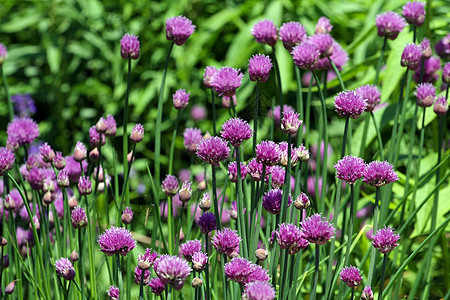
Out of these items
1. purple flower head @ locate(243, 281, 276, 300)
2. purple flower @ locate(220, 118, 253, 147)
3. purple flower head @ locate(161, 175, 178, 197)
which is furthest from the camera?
purple flower head @ locate(161, 175, 178, 197)

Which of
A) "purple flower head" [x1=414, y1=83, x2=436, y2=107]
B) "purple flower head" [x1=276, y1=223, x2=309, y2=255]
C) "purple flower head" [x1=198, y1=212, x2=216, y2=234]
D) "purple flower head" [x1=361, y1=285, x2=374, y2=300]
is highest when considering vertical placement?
"purple flower head" [x1=414, y1=83, x2=436, y2=107]

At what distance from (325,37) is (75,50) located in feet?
6.76

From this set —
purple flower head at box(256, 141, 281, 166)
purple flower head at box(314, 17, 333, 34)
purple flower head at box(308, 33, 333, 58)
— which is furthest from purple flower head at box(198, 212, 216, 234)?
purple flower head at box(314, 17, 333, 34)

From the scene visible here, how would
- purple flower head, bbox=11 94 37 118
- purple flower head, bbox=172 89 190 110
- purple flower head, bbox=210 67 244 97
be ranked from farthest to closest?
purple flower head, bbox=11 94 37 118, purple flower head, bbox=172 89 190 110, purple flower head, bbox=210 67 244 97

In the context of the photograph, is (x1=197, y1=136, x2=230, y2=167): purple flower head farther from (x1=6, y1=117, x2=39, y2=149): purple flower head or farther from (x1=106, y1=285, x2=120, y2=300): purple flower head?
(x1=6, y1=117, x2=39, y2=149): purple flower head

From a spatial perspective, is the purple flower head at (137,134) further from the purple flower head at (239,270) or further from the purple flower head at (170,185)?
the purple flower head at (239,270)

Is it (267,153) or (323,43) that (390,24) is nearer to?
(323,43)

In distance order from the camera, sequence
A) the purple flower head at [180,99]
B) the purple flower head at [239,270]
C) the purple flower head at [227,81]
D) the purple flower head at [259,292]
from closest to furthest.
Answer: the purple flower head at [259,292] < the purple flower head at [239,270] < the purple flower head at [227,81] < the purple flower head at [180,99]

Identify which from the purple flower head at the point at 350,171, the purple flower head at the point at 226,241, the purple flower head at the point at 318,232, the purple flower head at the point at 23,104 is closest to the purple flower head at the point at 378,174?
the purple flower head at the point at 350,171

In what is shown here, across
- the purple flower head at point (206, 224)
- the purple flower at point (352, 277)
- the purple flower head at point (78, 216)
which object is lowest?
the purple flower at point (352, 277)

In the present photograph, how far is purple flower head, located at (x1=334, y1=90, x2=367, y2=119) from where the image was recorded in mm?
990

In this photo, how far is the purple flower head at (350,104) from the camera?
99 cm

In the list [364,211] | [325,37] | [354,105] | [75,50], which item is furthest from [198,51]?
[354,105]

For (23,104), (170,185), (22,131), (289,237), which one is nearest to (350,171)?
(289,237)
